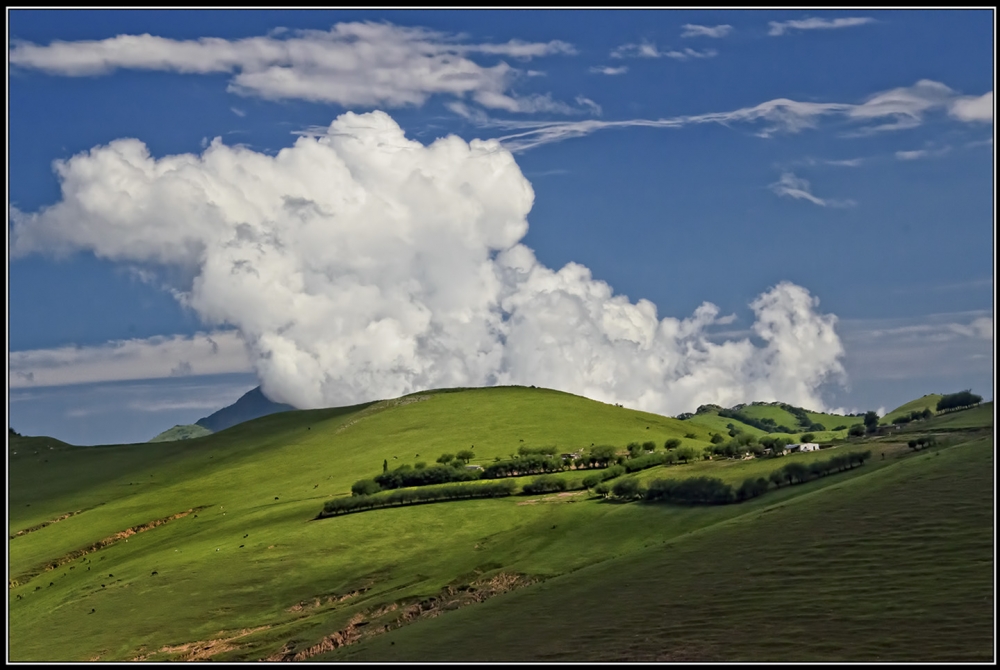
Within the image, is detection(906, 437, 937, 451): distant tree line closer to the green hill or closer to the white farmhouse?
the green hill

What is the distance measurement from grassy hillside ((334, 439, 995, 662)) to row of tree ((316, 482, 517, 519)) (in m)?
43.6

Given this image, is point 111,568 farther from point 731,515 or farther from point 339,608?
point 731,515

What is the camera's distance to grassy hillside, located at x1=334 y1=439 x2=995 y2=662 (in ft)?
169

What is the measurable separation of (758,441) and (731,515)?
1729 inches

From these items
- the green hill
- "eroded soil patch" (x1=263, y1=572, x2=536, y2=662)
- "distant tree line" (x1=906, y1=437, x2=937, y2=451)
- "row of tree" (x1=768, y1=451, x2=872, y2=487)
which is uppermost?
"distant tree line" (x1=906, y1=437, x2=937, y2=451)

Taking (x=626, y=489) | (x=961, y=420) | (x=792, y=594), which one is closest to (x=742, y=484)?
(x=626, y=489)

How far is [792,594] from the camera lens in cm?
5981

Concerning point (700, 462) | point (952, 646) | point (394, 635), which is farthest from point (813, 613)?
point (700, 462)

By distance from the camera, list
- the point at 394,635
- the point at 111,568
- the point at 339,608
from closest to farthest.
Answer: the point at 394,635, the point at 339,608, the point at 111,568

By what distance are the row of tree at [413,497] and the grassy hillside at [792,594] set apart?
143 ft

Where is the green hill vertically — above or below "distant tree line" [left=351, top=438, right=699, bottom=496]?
below

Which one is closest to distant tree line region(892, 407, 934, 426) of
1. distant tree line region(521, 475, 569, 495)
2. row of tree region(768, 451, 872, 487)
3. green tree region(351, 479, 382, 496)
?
row of tree region(768, 451, 872, 487)

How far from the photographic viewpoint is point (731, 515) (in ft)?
287

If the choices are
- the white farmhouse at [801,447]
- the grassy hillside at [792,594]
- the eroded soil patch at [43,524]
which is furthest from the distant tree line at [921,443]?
the eroded soil patch at [43,524]
